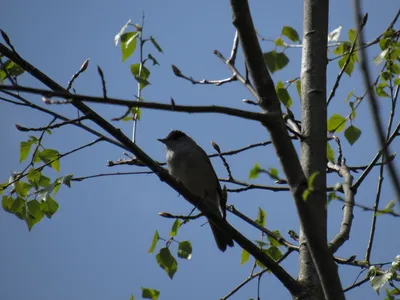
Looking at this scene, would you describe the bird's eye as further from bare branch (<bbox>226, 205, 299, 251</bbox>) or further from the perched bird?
bare branch (<bbox>226, 205, 299, 251</bbox>)

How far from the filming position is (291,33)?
12.1 feet

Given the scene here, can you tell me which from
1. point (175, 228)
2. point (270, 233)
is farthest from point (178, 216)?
point (270, 233)

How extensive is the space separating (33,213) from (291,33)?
2246 millimetres

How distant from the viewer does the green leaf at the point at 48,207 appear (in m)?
4.25

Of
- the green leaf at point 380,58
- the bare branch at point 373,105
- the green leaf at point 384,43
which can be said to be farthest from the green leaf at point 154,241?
the bare branch at point 373,105

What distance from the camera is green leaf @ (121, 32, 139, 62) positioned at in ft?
13.2

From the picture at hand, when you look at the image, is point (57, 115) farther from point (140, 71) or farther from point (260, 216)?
point (260, 216)

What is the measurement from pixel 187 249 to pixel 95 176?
2.75 feet

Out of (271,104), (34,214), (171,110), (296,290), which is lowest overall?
(296,290)

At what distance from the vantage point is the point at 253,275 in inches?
161

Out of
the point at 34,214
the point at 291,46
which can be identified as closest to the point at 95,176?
the point at 34,214

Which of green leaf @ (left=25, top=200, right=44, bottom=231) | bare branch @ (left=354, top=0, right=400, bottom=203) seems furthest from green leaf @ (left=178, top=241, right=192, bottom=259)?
bare branch @ (left=354, top=0, right=400, bottom=203)

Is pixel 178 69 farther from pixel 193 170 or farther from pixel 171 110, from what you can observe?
pixel 193 170

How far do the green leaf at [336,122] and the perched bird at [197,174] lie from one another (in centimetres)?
255
